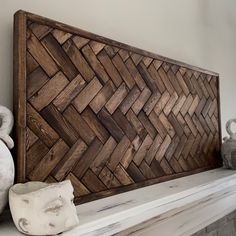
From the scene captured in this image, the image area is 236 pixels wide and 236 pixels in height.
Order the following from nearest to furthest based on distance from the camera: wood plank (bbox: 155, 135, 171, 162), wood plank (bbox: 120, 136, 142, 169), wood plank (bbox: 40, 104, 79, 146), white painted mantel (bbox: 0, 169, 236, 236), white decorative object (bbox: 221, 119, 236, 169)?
white painted mantel (bbox: 0, 169, 236, 236), wood plank (bbox: 40, 104, 79, 146), wood plank (bbox: 120, 136, 142, 169), wood plank (bbox: 155, 135, 171, 162), white decorative object (bbox: 221, 119, 236, 169)

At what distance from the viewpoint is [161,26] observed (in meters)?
1.40

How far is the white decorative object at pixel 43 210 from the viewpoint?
→ 2.02ft

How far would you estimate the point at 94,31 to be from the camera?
3.55 feet

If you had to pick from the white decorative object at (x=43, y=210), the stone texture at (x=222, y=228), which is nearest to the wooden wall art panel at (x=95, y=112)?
the white decorative object at (x=43, y=210)

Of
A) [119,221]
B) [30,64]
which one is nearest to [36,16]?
[30,64]

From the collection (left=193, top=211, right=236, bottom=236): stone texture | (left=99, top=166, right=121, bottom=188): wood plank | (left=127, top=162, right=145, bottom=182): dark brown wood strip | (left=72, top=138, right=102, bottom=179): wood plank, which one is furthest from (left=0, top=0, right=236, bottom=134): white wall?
(left=193, top=211, right=236, bottom=236): stone texture

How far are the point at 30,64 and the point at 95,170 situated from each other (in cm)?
40

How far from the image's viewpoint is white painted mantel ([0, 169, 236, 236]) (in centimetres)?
76

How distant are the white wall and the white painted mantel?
1.34ft

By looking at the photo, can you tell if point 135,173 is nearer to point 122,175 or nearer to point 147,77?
point 122,175

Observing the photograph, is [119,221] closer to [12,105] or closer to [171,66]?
[12,105]

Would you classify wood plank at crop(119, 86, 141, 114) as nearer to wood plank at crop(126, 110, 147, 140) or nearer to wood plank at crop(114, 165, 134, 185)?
wood plank at crop(126, 110, 147, 140)

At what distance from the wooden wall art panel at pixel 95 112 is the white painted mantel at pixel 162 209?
0.22ft

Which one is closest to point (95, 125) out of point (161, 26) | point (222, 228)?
point (161, 26)
